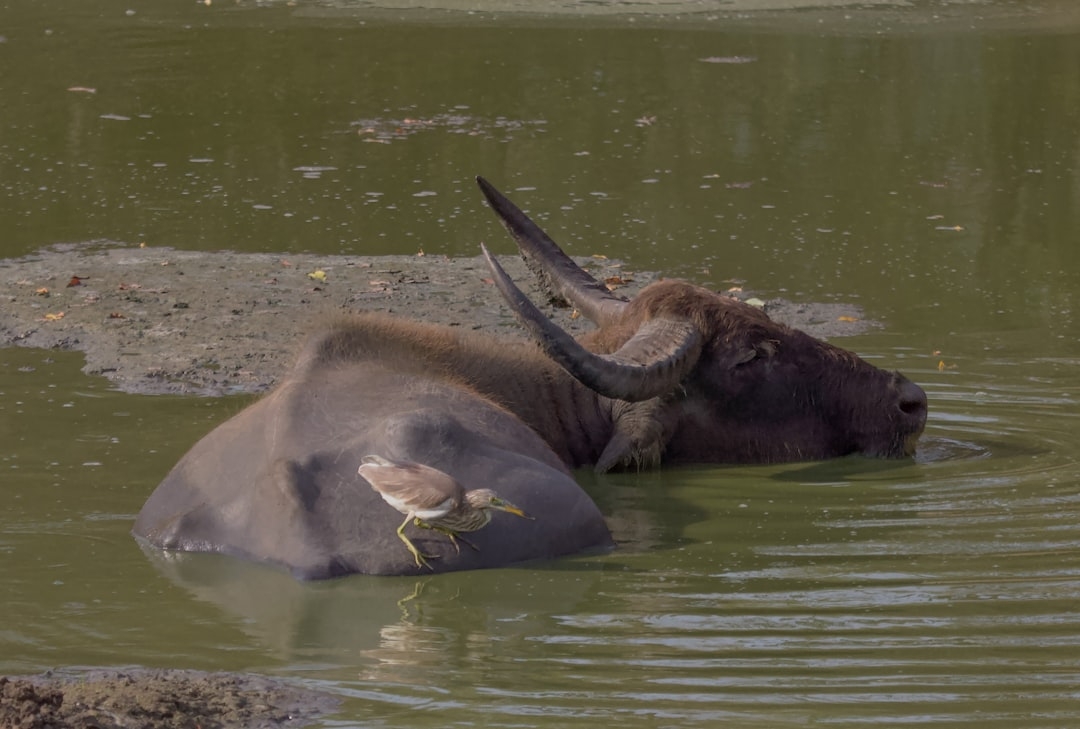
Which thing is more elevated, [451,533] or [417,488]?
[417,488]

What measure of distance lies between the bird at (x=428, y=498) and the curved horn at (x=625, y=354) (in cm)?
106

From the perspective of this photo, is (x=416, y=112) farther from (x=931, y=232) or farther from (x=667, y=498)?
(x=667, y=498)

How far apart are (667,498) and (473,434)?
1.36 metres

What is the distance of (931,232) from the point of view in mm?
13430

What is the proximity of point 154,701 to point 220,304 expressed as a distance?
21.4 feet

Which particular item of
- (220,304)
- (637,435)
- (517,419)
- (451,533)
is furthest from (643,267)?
(451,533)

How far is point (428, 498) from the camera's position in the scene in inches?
244

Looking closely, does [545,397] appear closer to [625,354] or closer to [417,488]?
[625,354]

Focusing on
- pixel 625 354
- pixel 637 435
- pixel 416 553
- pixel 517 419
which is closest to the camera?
pixel 416 553

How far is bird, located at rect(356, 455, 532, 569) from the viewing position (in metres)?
6.21

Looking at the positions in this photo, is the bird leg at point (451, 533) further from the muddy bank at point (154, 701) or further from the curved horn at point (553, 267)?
the curved horn at point (553, 267)

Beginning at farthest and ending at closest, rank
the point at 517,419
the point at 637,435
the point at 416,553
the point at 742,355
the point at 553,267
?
1. the point at 553,267
2. the point at 742,355
3. the point at 637,435
4. the point at 517,419
5. the point at 416,553

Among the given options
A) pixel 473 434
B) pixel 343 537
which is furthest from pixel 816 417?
pixel 343 537

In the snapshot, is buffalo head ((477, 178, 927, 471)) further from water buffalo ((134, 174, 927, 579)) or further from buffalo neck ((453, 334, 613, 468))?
buffalo neck ((453, 334, 613, 468))
